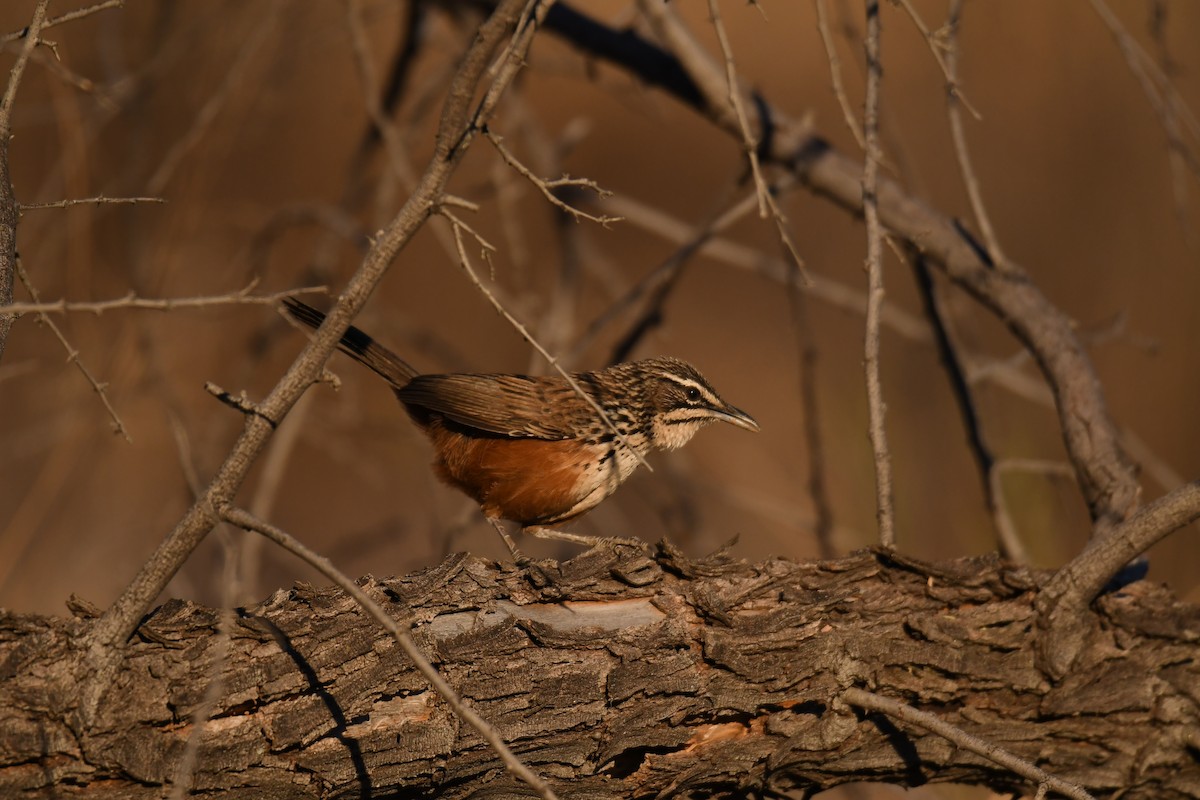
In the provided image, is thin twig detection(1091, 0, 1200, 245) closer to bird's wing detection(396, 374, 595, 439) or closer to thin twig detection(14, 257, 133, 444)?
bird's wing detection(396, 374, 595, 439)

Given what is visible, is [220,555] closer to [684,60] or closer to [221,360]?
[221,360]

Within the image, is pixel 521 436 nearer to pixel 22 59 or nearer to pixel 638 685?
pixel 638 685

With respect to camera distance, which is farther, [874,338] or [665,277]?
[665,277]

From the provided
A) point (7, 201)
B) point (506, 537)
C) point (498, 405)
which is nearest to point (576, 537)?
point (506, 537)

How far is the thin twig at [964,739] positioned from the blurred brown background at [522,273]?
2.18 metres

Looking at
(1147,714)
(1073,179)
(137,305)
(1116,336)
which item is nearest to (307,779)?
(137,305)

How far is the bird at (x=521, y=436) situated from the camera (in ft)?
13.9

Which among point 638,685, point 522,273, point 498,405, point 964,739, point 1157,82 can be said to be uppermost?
point 522,273

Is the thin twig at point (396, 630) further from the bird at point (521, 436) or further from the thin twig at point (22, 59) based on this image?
the bird at point (521, 436)

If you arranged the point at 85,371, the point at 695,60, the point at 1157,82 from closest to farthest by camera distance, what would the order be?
1. the point at 85,371
2. the point at 1157,82
3. the point at 695,60

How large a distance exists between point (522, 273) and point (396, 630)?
3461 mm

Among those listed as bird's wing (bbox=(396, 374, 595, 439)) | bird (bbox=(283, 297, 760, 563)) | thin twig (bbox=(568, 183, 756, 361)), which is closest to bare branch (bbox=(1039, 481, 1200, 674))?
bird (bbox=(283, 297, 760, 563))

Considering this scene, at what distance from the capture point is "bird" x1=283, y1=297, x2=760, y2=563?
4242 millimetres

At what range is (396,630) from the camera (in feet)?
6.89
